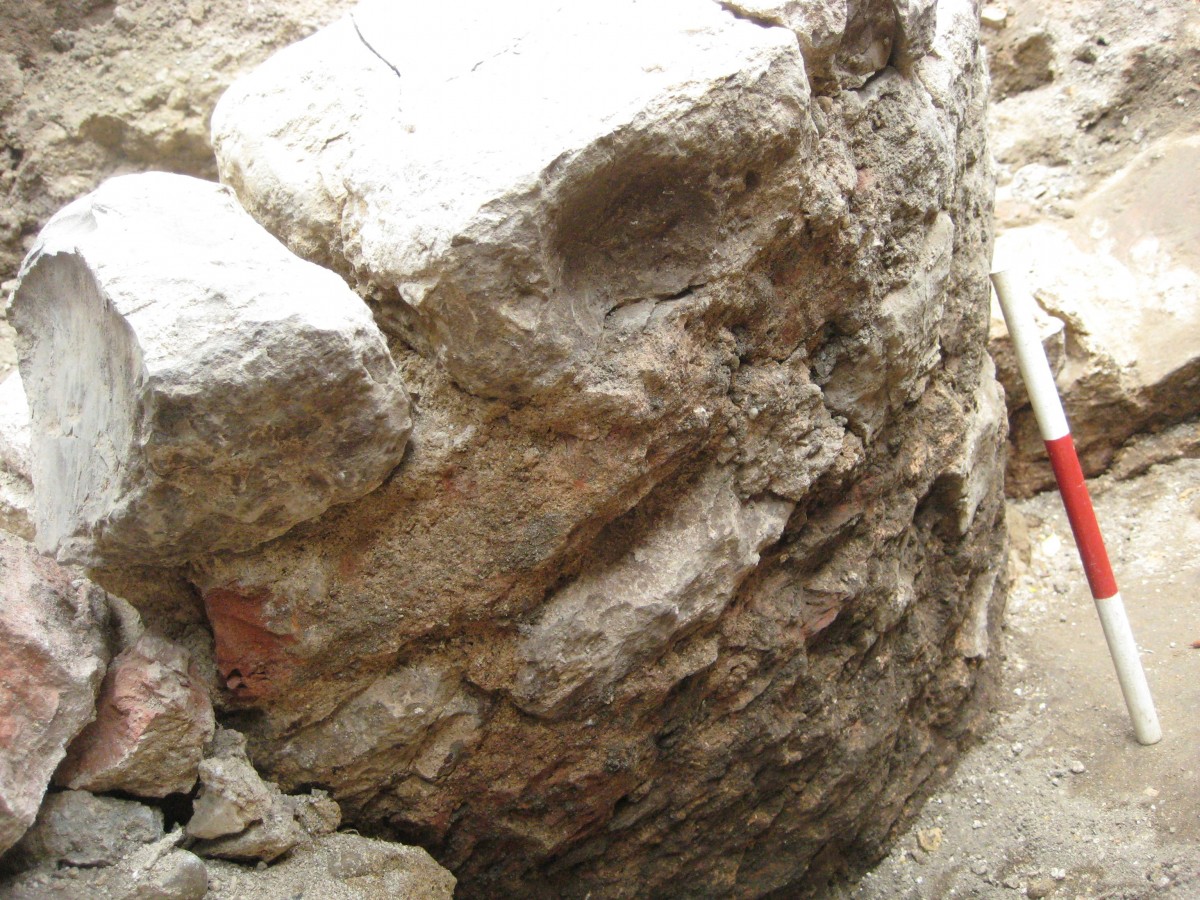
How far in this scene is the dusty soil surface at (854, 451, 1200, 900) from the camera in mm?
1873

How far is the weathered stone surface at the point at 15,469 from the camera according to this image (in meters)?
1.46

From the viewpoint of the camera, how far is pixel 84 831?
3.88ft

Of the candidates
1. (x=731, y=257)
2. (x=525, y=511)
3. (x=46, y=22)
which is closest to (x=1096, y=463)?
(x=731, y=257)

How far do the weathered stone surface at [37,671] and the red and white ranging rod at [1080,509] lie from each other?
173cm

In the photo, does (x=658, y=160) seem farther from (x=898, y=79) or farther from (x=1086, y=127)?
(x=1086, y=127)

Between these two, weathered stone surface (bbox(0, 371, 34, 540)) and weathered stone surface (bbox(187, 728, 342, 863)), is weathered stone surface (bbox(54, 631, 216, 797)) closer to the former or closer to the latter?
weathered stone surface (bbox(187, 728, 342, 863))

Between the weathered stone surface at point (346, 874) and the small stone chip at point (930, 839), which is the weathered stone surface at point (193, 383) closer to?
the weathered stone surface at point (346, 874)

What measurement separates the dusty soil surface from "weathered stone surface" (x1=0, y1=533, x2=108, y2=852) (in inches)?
59.1

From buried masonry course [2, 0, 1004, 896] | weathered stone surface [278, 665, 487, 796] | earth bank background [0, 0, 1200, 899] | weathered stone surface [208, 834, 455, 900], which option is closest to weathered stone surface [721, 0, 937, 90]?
buried masonry course [2, 0, 1004, 896]

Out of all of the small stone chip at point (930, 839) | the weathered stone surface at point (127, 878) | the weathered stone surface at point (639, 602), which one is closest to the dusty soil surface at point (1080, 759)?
the small stone chip at point (930, 839)

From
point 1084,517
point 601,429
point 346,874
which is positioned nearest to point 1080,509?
point 1084,517

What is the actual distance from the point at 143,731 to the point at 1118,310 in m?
2.56

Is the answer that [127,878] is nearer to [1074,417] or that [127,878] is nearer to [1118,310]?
[1074,417]

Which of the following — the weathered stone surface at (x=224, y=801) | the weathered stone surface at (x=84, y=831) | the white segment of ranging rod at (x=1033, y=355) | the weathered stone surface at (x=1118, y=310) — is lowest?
the weathered stone surface at (x=1118, y=310)
